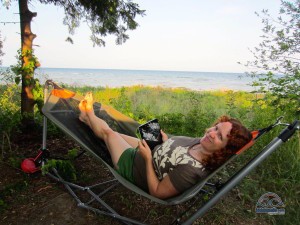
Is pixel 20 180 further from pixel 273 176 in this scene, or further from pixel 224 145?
pixel 273 176

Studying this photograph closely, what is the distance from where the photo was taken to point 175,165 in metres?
1.76

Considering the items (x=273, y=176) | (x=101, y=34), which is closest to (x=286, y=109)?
(x=273, y=176)

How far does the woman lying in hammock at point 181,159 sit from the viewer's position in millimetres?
1661

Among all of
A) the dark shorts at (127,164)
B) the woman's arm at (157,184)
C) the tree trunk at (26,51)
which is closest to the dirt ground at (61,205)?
the dark shorts at (127,164)

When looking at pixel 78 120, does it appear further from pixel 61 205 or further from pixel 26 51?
pixel 26 51

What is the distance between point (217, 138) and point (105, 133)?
40.7 inches

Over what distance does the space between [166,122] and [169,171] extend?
6.46ft

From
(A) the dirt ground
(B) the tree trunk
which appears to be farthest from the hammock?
(B) the tree trunk

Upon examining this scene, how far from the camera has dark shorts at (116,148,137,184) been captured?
6.56 ft

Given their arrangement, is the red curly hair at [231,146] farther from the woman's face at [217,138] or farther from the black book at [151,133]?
the black book at [151,133]

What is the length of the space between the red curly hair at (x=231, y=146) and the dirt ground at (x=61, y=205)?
67 cm

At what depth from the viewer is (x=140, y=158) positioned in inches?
79.9

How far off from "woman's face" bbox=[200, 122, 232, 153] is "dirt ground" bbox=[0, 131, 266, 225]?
73 cm

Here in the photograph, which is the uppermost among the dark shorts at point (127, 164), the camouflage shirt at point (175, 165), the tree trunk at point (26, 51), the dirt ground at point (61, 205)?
the tree trunk at point (26, 51)
